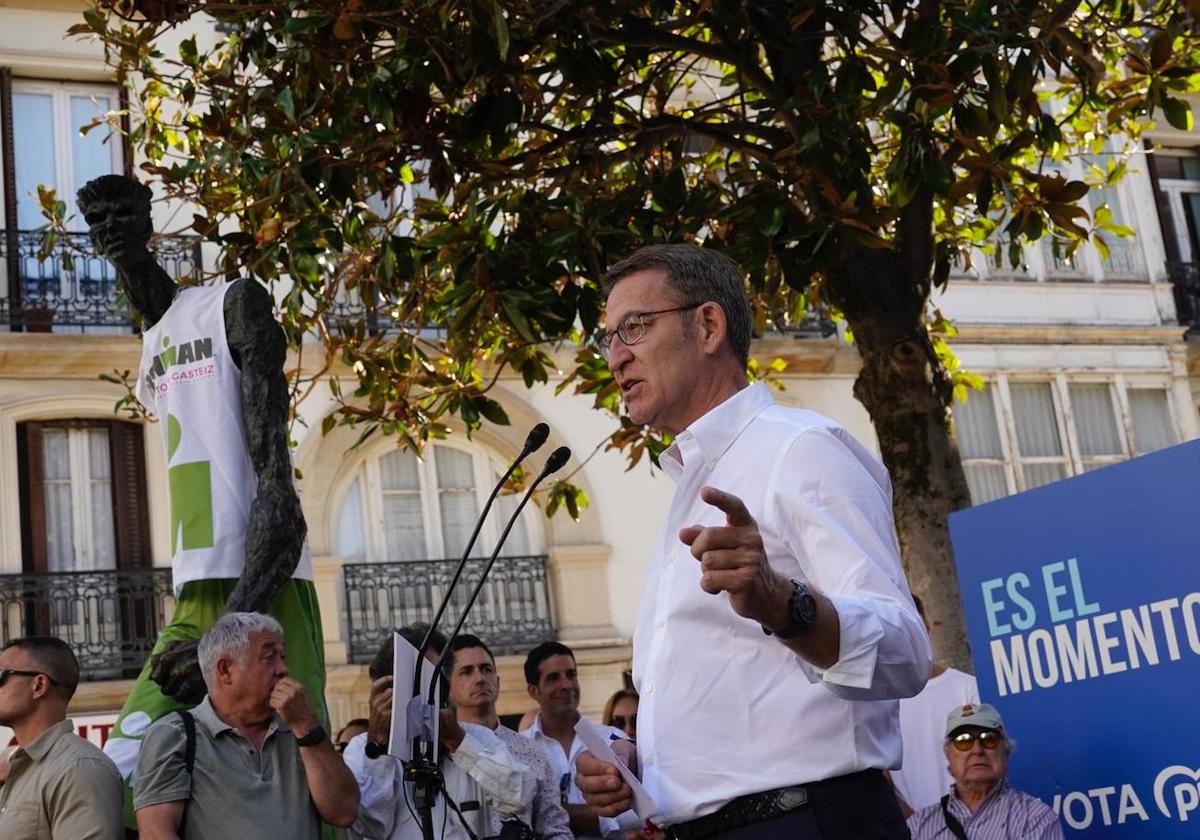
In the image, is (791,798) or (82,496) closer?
(791,798)

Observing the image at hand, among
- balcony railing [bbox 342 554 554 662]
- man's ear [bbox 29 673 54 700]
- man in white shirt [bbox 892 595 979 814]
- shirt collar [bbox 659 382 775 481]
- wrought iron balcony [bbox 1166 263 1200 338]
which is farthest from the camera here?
wrought iron balcony [bbox 1166 263 1200 338]

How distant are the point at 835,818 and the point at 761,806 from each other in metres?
0.14

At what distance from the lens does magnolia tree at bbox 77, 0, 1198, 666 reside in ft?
26.2

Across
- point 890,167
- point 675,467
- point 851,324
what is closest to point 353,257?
point 851,324

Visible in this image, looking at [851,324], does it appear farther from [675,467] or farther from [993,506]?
[675,467]

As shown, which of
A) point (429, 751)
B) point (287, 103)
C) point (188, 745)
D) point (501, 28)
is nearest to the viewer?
point (429, 751)

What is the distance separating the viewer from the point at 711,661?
321cm

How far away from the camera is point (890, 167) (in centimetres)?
781

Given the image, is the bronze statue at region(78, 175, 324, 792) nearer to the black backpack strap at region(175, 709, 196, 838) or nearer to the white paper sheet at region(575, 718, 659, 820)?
the black backpack strap at region(175, 709, 196, 838)

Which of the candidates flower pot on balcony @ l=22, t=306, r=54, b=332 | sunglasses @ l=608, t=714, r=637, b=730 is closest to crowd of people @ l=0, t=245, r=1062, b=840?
sunglasses @ l=608, t=714, r=637, b=730

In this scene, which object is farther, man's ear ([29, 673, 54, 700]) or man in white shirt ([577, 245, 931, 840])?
man's ear ([29, 673, 54, 700])

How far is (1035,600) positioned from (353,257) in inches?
230

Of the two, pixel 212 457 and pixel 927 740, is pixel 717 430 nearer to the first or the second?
pixel 212 457

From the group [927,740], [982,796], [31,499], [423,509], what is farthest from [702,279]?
[423,509]
